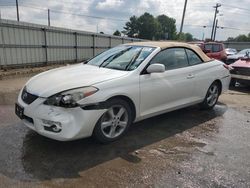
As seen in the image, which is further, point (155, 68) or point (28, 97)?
point (155, 68)

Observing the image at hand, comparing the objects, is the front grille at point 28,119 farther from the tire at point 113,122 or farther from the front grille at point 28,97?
the tire at point 113,122

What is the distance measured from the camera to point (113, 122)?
3848 mm

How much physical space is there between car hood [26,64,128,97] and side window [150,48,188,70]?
33.9 inches

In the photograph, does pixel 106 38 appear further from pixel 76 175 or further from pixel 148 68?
pixel 76 175

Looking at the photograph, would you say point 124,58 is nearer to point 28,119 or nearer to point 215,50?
point 28,119

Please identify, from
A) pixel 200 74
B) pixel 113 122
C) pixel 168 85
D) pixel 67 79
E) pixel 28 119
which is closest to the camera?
pixel 28 119

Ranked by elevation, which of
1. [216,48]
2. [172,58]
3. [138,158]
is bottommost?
[138,158]

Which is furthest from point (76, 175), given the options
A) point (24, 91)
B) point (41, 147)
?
point (24, 91)

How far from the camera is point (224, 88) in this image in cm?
616

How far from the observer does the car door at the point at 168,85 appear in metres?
4.18

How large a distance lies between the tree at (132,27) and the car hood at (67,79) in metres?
78.5

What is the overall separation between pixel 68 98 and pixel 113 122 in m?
0.84

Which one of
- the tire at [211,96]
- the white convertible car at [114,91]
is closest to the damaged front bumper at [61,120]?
the white convertible car at [114,91]

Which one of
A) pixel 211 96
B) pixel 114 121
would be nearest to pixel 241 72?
pixel 211 96
